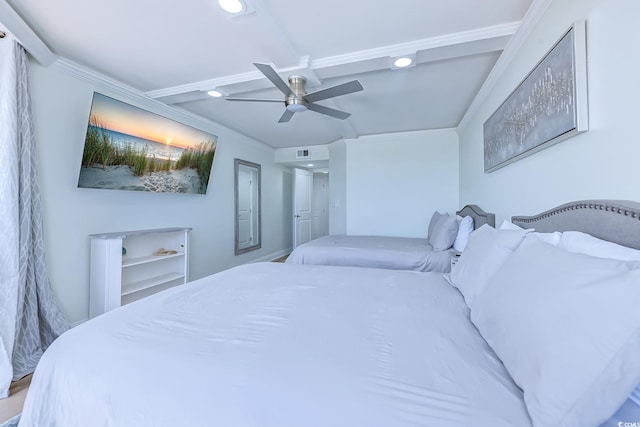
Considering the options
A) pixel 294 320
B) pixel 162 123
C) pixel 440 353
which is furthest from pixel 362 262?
pixel 162 123

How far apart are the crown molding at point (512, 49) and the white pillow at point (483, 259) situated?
1.34 meters

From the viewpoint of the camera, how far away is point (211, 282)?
1.70m

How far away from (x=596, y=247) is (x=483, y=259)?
432mm

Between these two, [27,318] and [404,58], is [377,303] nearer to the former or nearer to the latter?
[404,58]

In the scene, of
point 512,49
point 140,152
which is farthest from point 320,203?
point 512,49

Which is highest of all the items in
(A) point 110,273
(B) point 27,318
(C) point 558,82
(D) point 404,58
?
(D) point 404,58

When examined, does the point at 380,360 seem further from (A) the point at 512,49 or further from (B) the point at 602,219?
(A) the point at 512,49

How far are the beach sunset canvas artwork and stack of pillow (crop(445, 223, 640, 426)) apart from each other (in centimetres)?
322

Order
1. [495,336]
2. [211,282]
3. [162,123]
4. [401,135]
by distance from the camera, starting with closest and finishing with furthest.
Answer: [495,336] → [211,282] → [162,123] → [401,135]

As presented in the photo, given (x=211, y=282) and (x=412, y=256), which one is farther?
(x=412, y=256)

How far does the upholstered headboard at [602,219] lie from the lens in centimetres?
95

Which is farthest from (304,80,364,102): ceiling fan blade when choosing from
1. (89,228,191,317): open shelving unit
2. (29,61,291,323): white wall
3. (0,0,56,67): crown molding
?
(89,228,191,317): open shelving unit

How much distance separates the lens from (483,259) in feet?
4.38

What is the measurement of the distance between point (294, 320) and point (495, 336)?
718mm
